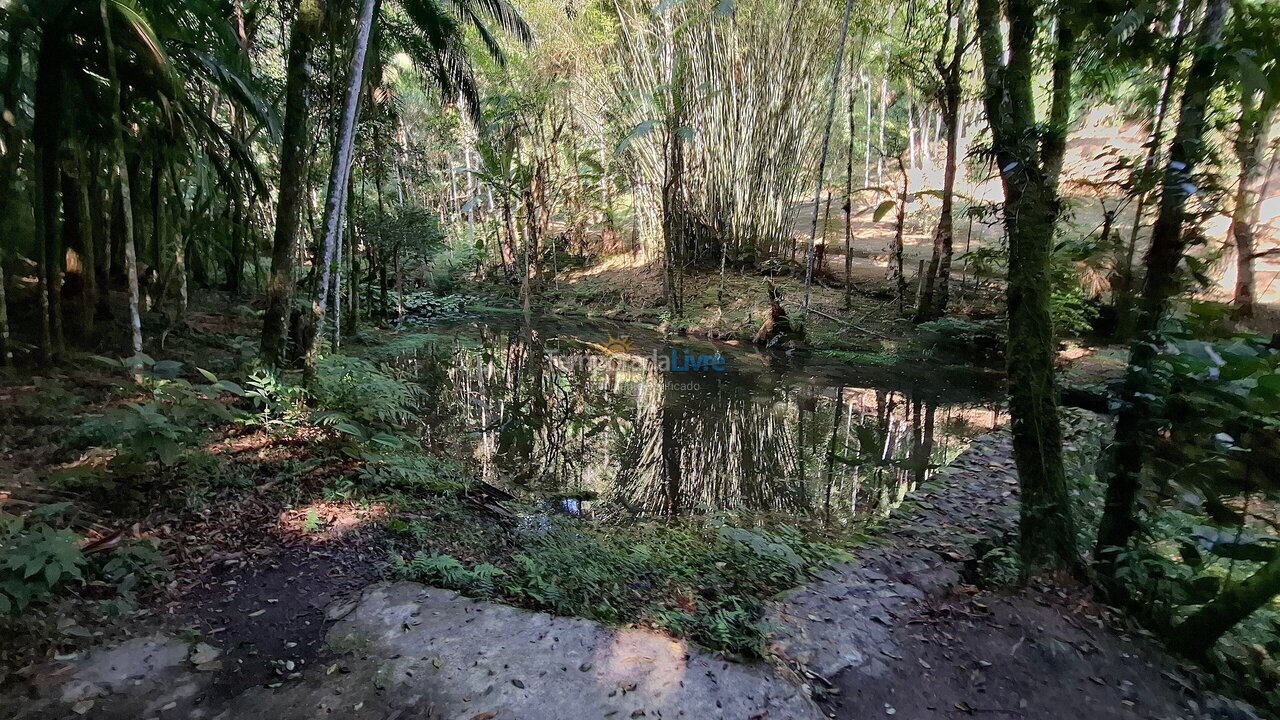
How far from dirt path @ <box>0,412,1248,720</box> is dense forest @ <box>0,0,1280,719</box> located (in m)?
0.04

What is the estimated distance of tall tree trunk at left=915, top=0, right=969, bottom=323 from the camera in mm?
8773

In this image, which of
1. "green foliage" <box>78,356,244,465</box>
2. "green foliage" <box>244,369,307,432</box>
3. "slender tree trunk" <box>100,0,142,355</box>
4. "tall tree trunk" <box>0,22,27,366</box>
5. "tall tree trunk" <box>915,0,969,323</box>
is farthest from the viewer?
"tall tree trunk" <box>915,0,969,323</box>

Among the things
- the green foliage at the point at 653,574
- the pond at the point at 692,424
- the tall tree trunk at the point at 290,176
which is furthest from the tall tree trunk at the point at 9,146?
the green foliage at the point at 653,574

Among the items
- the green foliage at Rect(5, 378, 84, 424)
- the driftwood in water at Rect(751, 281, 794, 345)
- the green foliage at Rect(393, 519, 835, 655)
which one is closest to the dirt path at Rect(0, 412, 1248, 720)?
the green foliage at Rect(393, 519, 835, 655)

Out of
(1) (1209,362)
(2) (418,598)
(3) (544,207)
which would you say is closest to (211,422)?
(2) (418,598)

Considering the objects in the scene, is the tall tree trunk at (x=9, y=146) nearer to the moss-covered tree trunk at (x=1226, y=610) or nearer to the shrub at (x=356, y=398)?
the shrub at (x=356, y=398)

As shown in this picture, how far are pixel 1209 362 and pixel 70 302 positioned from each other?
8443 millimetres

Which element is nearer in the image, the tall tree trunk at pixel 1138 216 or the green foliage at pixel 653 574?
the tall tree trunk at pixel 1138 216

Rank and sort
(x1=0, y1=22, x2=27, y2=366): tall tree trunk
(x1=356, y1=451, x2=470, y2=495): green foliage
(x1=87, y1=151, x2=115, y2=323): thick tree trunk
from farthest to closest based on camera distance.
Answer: (x1=87, y1=151, x2=115, y2=323): thick tree trunk, (x1=0, y1=22, x2=27, y2=366): tall tree trunk, (x1=356, y1=451, x2=470, y2=495): green foliage

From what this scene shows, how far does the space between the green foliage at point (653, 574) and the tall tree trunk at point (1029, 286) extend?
1253mm

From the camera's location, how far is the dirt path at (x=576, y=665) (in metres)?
2.13

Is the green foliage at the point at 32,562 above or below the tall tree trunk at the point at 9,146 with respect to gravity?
below

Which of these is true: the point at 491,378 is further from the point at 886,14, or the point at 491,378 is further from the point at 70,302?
the point at 886,14

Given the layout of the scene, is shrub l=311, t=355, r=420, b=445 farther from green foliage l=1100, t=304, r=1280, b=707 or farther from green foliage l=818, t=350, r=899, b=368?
green foliage l=818, t=350, r=899, b=368
